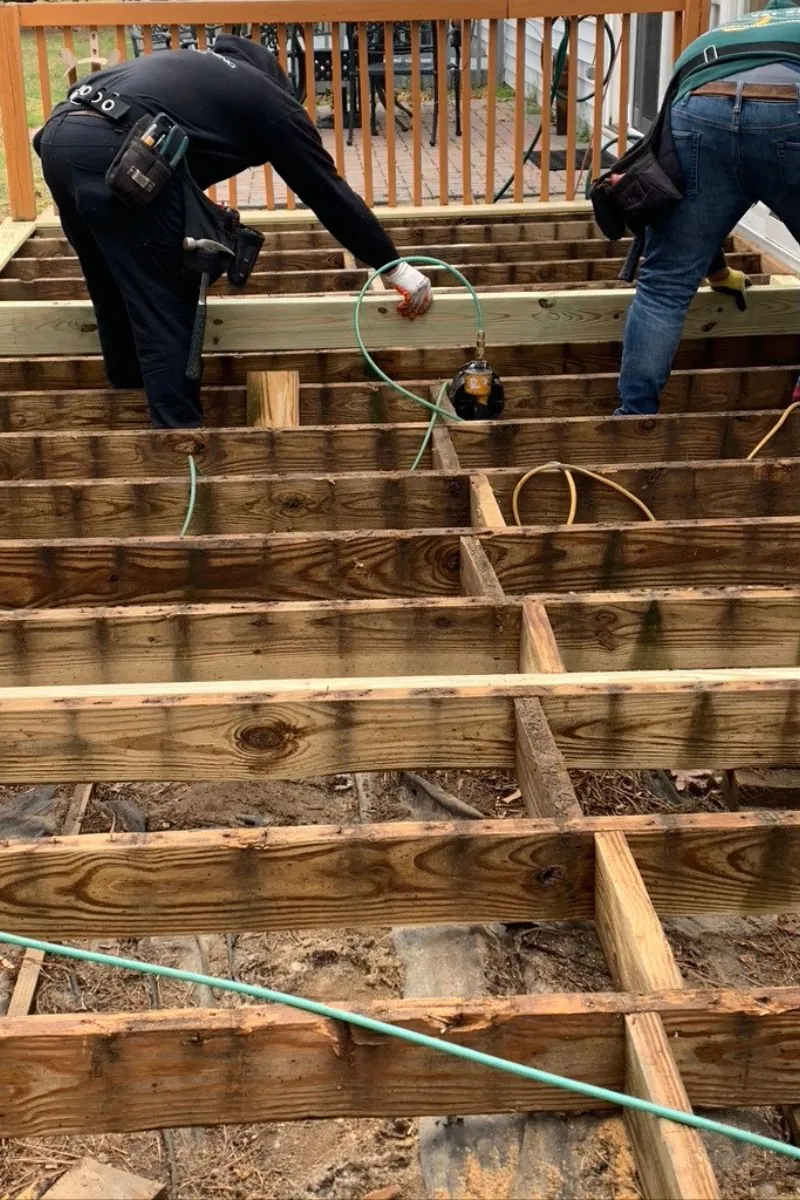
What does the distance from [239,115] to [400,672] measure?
2145mm

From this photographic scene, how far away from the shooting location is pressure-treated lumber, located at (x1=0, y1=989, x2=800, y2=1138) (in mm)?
1758

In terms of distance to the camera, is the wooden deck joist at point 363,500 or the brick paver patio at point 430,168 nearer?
the wooden deck joist at point 363,500

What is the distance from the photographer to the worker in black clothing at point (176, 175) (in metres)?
3.94

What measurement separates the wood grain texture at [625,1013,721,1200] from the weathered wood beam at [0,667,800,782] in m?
0.83

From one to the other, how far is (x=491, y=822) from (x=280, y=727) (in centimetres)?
55

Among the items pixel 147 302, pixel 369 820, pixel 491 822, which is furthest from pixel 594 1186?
pixel 147 302

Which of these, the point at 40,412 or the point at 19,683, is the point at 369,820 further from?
the point at 40,412

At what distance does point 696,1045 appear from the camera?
5.85 feet

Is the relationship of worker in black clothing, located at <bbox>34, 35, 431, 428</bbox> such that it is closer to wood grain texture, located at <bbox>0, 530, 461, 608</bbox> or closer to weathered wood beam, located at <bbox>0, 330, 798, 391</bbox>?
weathered wood beam, located at <bbox>0, 330, 798, 391</bbox>

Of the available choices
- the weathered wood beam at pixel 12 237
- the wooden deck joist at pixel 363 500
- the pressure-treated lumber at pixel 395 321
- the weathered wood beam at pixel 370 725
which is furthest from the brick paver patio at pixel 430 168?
the weathered wood beam at pixel 370 725

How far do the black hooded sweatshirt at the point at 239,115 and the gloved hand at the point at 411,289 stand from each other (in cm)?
29

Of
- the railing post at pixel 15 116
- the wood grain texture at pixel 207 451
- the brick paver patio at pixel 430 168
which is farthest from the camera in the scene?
the brick paver patio at pixel 430 168

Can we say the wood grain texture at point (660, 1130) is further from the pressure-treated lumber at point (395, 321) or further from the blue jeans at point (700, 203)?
the pressure-treated lumber at point (395, 321)

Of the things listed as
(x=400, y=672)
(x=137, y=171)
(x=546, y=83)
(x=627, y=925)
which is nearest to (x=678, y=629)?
(x=400, y=672)
